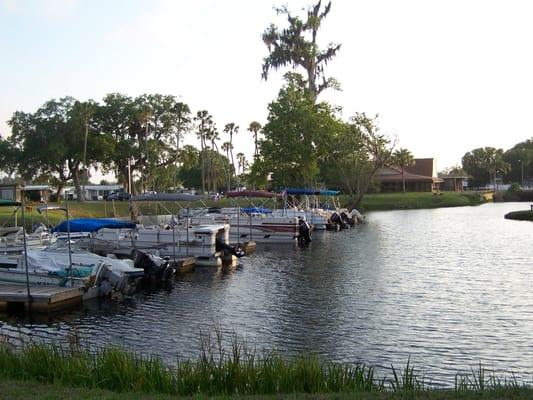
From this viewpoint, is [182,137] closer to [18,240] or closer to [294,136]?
[294,136]

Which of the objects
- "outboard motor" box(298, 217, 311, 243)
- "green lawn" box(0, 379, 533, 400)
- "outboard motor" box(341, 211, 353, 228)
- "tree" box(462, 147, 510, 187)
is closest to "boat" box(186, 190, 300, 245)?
"outboard motor" box(298, 217, 311, 243)

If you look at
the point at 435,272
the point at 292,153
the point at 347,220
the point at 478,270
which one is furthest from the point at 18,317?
the point at 292,153

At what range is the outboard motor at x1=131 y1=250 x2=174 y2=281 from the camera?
2684 cm

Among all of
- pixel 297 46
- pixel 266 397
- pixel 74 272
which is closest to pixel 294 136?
pixel 297 46

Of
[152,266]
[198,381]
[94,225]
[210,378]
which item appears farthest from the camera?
[94,225]

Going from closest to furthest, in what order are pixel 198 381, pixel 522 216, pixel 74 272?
pixel 198 381
pixel 74 272
pixel 522 216

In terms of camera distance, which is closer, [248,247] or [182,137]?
[248,247]

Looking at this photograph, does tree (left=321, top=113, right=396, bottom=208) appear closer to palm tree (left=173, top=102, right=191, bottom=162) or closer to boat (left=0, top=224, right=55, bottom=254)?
palm tree (left=173, top=102, right=191, bottom=162)

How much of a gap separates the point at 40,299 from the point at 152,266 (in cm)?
638

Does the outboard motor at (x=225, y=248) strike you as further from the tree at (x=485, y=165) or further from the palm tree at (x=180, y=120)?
the tree at (x=485, y=165)

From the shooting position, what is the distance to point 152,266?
88.2 ft

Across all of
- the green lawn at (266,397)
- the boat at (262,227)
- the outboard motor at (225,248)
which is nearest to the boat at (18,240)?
the outboard motor at (225,248)

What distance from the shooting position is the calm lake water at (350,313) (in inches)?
636

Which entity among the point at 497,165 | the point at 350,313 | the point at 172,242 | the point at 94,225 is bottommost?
the point at 350,313
